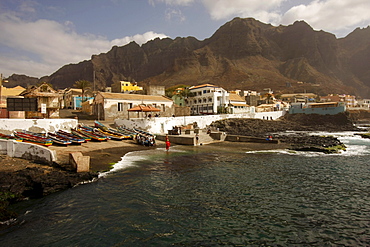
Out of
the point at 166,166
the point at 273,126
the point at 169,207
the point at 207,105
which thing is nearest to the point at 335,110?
the point at 273,126

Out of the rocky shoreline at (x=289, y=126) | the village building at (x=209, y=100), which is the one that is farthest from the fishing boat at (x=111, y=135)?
the village building at (x=209, y=100)

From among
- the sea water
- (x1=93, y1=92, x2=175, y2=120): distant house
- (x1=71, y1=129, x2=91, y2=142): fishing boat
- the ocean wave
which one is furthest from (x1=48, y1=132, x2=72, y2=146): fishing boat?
(x1=93, y1=92, x2=175, y2=120): distant house

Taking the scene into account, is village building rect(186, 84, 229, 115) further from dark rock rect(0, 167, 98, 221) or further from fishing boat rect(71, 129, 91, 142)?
dark rock rect(0, 167, 98, 221)

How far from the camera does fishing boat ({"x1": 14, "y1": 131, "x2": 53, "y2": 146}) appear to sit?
20.7m

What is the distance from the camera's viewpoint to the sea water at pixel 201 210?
816 cm

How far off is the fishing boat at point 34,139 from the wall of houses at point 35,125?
1.00 metres

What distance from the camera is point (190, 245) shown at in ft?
25.4

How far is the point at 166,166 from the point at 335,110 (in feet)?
246

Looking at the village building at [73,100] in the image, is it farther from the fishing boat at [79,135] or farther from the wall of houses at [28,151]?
the wall of houses at [28,151]

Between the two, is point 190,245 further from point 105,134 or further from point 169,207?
point 105,134

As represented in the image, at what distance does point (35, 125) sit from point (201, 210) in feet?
75.4

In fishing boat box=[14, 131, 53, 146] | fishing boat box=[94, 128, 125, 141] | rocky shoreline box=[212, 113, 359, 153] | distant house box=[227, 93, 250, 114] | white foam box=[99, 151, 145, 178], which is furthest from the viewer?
distant house box=[227, 93, 250, 114]

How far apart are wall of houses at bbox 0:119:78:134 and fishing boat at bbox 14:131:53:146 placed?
100 centimetres

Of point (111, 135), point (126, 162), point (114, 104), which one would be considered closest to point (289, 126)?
point (114, 104)
